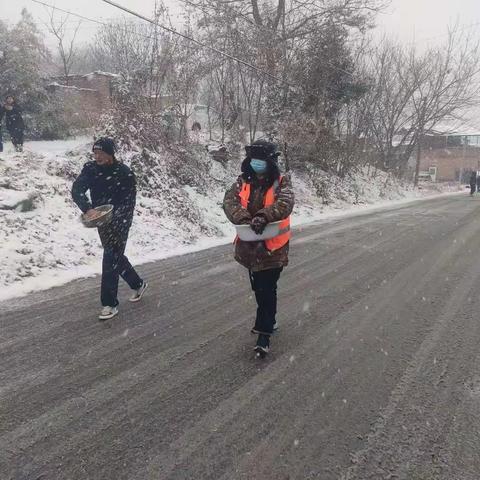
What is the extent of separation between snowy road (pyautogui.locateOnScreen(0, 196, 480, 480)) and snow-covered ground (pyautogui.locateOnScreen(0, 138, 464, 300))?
907mm

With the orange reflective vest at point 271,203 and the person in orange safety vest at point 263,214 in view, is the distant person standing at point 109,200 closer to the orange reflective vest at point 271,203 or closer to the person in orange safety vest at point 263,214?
the person in orange safety vest at point 263,214

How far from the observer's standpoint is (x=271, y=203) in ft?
12.2

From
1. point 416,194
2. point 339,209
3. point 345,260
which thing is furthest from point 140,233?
point 416,194

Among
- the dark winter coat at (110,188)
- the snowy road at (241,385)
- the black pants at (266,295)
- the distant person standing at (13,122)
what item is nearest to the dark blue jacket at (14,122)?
the distant person standing at (13,122)

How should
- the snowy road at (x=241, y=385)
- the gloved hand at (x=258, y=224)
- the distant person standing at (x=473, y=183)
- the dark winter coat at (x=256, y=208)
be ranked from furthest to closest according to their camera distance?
the distant person standing at (x=473, y=183)
the dark winter coat at (x=256, y=208)
the gloved hand at (x=258, y=224)
the snowy road at (x=241, y=385)

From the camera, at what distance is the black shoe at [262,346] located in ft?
12.6

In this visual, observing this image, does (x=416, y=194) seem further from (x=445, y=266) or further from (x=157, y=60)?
(x=445, y=266)

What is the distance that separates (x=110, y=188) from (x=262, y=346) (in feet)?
7.90

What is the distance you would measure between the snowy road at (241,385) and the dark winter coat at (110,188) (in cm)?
109

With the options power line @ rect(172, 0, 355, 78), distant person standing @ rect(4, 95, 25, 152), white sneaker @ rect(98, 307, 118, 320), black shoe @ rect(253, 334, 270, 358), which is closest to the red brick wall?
power line @ rect(172, 0, 355, 78)

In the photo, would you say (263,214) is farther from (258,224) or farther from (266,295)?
(266,295)

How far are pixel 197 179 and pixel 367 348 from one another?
10198 mm

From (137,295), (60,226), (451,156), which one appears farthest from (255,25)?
(451,156)

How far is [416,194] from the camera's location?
99.2ft
